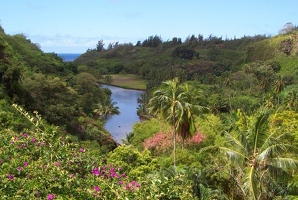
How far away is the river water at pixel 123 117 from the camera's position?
152 feet

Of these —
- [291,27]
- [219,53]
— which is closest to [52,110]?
[291,27]

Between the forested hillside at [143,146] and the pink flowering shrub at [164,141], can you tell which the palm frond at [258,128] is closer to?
the forested hillside at [143,146]

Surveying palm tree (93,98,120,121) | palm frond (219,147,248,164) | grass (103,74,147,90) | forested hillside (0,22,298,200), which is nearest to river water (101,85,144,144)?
palm tree (93,98,120,121)

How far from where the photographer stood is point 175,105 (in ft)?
64.6

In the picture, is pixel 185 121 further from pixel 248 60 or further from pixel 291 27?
pixel 291 27

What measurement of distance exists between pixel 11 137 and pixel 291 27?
124 meters

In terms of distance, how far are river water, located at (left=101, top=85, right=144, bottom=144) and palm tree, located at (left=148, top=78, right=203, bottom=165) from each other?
790 inches

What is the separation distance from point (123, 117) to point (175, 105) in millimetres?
38774

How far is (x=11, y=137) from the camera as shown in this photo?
354 inches

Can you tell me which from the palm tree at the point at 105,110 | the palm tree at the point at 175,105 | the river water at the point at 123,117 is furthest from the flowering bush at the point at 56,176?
the palm tree at the point at 105,110

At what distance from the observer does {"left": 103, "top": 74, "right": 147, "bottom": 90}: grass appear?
96250 mm

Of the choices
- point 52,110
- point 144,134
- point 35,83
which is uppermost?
point 35,83

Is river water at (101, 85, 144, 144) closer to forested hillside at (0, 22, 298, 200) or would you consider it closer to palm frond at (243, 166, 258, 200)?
forested hillside at (0, 22, 298, 200)

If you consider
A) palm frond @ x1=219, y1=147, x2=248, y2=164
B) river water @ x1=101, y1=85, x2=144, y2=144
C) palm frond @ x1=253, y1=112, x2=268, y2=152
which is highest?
palm frond @ x1=253, y1=112, x2=268, y2=152
